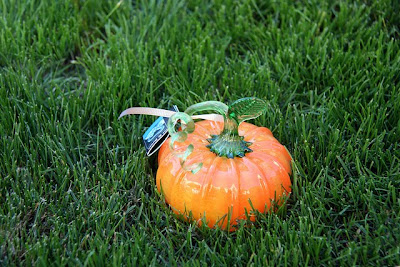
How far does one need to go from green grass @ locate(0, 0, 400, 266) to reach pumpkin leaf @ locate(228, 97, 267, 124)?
1.40ft

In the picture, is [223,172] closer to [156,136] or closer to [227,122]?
[227,122]

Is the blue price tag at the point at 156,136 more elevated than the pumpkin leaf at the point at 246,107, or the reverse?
the pumpkin leaf at the point at 246,107

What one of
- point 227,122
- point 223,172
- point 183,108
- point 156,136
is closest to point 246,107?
point 227,122

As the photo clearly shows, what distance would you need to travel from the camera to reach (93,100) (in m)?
2.96

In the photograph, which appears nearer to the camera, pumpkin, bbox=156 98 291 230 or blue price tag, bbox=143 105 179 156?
pumpkin, bbox=156 98 291 230

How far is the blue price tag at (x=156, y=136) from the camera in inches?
96.7

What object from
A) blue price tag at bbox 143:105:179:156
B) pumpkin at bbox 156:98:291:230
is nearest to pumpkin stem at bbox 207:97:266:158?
pumpkin at bbox 156:98:291:230

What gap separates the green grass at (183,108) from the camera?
2227 millimetres

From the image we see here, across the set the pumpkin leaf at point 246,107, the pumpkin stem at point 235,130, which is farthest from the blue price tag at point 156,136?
the pumpkin leaf at point 246,107

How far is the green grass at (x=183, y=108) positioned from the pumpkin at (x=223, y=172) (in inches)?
3.0

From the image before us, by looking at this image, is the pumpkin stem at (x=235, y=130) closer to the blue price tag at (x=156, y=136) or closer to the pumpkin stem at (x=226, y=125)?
the pumpkin stem at (x=226, y=125)

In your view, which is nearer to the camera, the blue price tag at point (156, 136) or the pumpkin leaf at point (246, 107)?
the pumpkin leaf at point (246, 107)

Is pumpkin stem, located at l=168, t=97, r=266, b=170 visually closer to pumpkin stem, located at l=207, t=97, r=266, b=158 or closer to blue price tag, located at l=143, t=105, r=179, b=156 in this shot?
pumpkin stem, located at l=207, t=97, r=266, b=158

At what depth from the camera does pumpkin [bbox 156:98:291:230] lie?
2.21 metres
